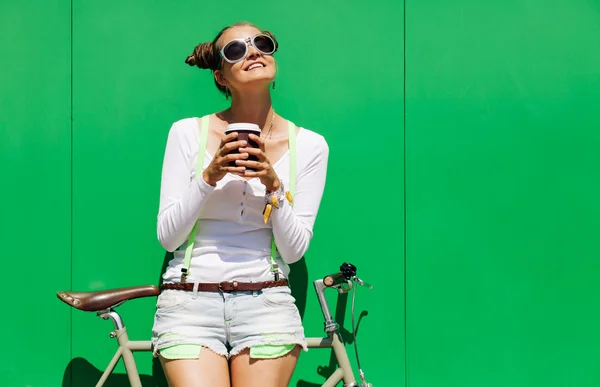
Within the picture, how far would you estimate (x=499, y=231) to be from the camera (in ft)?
10.9

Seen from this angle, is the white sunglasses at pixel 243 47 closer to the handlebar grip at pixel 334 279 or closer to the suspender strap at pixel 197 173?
the suspender strap at pixel 197 173

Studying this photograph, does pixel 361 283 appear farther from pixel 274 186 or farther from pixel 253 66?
pixel 253 66

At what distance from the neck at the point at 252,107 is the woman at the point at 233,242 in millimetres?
12

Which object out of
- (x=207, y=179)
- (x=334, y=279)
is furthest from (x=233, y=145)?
(x=334, y=279)

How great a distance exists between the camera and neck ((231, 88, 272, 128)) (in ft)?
9.11

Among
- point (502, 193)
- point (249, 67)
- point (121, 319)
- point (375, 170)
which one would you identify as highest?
point (249, 67)

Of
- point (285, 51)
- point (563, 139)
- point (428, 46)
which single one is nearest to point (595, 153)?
point (563, 139)

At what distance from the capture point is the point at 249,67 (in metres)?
2.64

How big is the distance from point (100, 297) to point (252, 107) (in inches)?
41.4

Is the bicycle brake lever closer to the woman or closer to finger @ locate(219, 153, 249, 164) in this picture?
the woman

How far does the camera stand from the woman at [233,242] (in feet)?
8.01

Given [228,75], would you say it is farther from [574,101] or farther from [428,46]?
[574,101]

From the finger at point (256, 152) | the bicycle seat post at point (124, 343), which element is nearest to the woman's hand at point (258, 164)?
the finger at point (256, 152)

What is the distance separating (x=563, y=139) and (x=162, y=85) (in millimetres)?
1990
